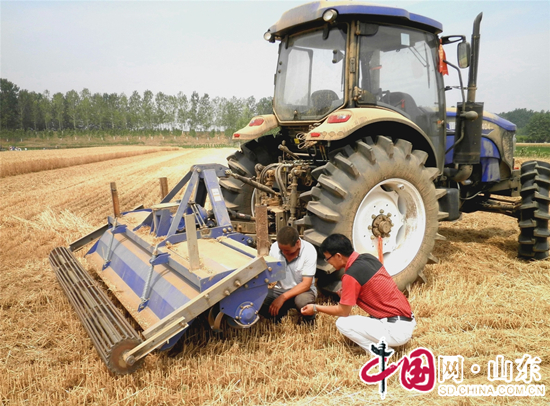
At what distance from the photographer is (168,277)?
10.3 ft

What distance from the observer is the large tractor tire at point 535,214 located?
15.4ft

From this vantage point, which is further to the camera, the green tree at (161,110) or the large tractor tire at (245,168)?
the green tree at (161,110)

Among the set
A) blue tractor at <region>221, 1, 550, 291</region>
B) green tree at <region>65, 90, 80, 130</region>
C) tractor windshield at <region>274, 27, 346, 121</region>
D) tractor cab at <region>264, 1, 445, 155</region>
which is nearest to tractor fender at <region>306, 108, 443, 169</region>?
blue tractor at <region>221, 1, 550, 291</region>

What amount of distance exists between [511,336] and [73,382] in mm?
2926

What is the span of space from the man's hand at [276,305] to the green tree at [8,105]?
69.3 meters

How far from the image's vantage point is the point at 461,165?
4816mm

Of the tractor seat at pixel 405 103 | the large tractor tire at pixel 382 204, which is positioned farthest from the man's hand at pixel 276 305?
the tractor seat at pixel 405 103

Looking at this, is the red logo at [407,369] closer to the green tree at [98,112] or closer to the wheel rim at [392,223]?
the wheel rim at [392,223]

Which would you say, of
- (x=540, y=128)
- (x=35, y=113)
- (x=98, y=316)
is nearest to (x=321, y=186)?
(x=98, y=316)

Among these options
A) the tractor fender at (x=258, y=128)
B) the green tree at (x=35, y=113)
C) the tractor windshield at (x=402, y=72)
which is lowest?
the tractor fender at (x=258, y=128)

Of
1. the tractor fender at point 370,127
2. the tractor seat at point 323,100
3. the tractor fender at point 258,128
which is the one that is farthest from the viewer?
the tractor fender at point 258,128

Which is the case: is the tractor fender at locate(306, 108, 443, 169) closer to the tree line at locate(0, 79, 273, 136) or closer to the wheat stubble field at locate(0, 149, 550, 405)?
the wheat stubble field at locate(0, 149, 550, 405)

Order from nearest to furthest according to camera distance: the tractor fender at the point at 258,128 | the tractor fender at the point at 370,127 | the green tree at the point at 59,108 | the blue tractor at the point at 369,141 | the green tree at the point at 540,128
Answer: the tractor fender at the point at 370,127 < the blue tractor at the point at 369,141 < the tractor fender at the point at 258,128 < the green tree at the point at 540,128 < the green tree at the point at 59,108

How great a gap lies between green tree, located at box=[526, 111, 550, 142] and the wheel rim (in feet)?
165
